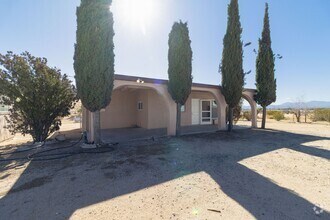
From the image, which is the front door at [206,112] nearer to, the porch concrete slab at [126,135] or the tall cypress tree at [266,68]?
the tall cypress tree at [266,68]

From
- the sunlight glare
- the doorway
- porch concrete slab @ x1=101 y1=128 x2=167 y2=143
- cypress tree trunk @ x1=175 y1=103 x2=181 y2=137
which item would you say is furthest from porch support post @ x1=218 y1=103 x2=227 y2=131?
the sunlight glare

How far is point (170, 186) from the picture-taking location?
13.4ft

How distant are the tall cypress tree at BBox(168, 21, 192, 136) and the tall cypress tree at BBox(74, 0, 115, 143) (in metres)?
3.45

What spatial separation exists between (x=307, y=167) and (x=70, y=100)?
33.9 ft

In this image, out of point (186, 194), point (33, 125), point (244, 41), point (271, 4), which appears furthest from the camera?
point (271, 4)

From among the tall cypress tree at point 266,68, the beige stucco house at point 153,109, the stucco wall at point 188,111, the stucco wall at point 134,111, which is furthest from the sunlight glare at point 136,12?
the tall cypress tree at point 266,68

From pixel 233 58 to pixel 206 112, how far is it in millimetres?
5422

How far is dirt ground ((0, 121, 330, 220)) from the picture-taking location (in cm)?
310

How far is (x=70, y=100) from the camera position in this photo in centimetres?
979

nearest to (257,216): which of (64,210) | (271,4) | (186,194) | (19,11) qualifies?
(186,194)

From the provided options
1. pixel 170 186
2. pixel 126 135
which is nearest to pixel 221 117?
pixel 126 135

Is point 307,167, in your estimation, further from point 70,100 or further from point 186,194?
point 70,100

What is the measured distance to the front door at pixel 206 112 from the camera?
1552 cm

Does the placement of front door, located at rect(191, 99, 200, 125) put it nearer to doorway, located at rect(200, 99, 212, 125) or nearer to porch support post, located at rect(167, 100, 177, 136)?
doorway, located at rect(200, 99, 212, 125)
